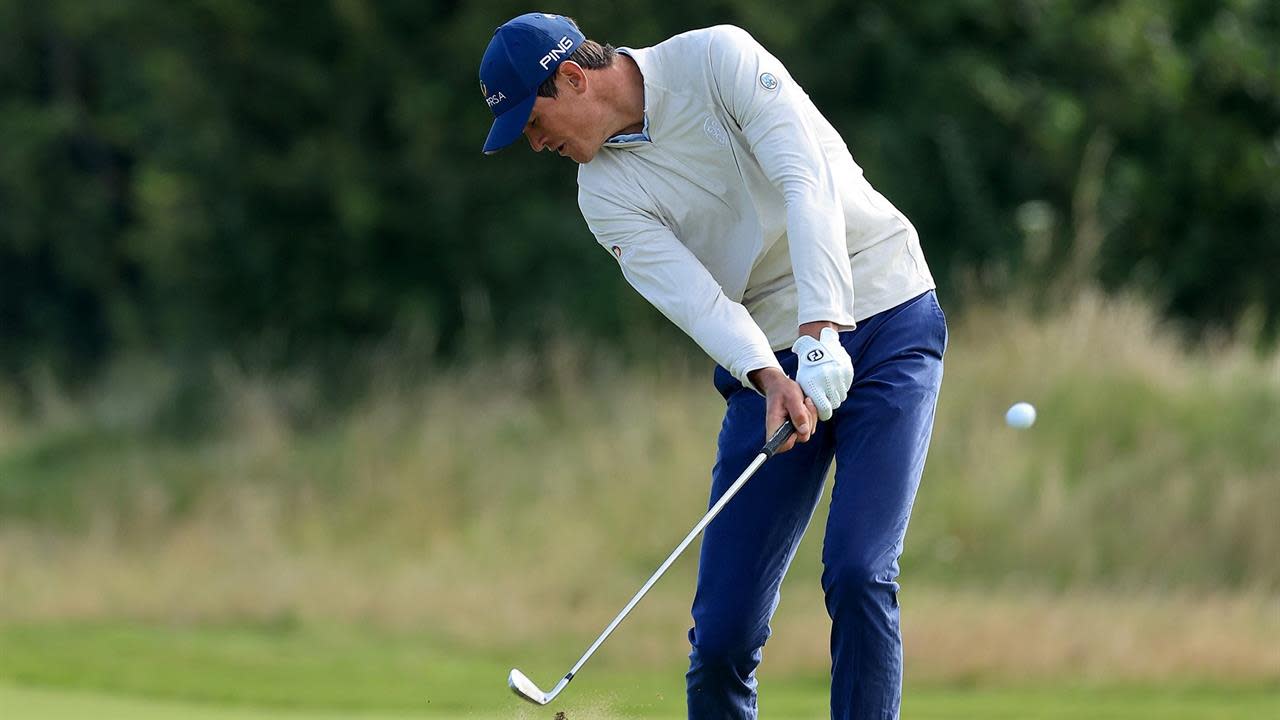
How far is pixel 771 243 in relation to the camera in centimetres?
391

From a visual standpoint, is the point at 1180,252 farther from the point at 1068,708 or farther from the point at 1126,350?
the point at 1068,708

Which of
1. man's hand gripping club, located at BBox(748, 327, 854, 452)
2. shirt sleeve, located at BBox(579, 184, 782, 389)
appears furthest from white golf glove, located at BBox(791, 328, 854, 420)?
shirt sleeve, located at BBox(579, 184, 782, 389)

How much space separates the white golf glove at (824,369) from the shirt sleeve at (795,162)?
56mm

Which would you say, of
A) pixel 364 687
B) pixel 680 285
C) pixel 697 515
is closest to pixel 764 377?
pixel 680 285

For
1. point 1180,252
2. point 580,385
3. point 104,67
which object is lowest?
point 580,385

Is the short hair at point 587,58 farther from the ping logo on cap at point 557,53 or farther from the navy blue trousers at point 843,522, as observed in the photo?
the navy blue trousers at point 843,522

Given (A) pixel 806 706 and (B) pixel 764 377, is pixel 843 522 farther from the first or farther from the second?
(A) pixel 806 706

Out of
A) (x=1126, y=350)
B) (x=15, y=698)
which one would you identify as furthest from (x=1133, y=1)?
(x=15, y=698)

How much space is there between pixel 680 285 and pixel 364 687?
388 centimetres

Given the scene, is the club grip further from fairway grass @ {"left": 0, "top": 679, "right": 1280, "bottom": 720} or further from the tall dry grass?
the tall dry grass

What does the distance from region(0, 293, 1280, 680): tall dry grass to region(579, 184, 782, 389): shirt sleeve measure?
14.3 ft

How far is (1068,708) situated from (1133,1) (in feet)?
31.6

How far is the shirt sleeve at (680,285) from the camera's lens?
3729mm

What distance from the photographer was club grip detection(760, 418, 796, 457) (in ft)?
12.0
